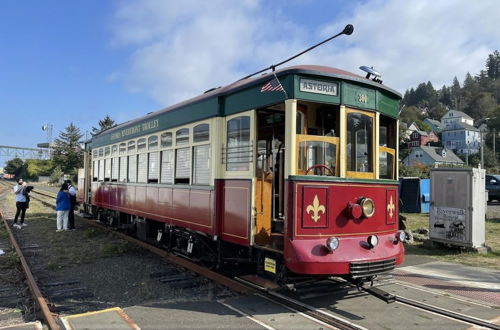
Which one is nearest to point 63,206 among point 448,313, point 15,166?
point 448,313

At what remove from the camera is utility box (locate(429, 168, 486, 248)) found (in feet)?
32.0

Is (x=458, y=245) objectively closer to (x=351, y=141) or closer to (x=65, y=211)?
(x=351, y=141)

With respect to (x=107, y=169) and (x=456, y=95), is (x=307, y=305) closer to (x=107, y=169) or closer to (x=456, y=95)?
(x=107, y=169)

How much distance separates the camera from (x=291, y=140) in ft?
17.9

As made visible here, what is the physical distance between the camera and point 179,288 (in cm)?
650

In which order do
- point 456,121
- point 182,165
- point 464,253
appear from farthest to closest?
point 456,121
point 464,253
point 182,165

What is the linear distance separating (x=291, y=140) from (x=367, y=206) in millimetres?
1414

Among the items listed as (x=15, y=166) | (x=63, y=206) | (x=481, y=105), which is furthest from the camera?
(x=481, y=105)

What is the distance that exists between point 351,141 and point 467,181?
5.33m

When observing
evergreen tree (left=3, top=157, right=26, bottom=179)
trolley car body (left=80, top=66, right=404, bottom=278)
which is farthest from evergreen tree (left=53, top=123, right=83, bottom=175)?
trolley car body (left=80, top=66, right=404, bottom=278)

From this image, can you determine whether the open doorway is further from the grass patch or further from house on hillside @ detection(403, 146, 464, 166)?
house on hillside @ detection(403, 146, 464, 166)

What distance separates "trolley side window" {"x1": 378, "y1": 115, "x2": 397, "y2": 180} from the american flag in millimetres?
1804

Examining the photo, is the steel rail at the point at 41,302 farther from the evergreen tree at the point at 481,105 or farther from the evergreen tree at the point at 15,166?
the evergreen tree at the point at 481,105

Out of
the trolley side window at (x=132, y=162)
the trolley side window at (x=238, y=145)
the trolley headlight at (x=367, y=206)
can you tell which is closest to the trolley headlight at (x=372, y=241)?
the trolley headlight at (x=367, y=206)
